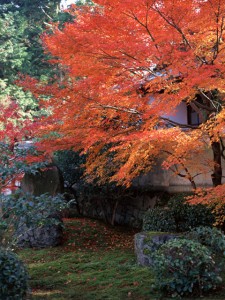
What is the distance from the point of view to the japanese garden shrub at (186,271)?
6.38m

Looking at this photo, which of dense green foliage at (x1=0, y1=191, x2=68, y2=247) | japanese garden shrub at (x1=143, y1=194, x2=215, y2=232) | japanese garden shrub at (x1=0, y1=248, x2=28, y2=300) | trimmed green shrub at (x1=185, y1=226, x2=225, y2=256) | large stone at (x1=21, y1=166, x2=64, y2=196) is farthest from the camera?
large stone at (x1=21, y1=166, x2=64, y2=196)

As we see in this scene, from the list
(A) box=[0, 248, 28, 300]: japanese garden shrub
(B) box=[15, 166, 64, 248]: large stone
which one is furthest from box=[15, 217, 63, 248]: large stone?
(A) box=[0, 248, 28, 300]: japanese garden shrub

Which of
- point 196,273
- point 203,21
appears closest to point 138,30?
point 203,21

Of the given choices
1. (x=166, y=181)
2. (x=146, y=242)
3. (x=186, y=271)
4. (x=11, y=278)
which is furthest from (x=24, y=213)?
(x=166, y=181)

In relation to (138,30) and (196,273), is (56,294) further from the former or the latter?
(138,30)

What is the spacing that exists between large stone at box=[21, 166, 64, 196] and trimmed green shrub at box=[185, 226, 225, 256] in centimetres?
659

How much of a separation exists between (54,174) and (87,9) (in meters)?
6.30

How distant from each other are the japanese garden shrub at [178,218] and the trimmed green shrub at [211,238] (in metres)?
2.97

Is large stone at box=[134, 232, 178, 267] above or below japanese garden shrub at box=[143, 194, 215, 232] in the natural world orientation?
below

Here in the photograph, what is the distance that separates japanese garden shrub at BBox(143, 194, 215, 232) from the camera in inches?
432

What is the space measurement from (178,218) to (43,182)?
472 centimetres

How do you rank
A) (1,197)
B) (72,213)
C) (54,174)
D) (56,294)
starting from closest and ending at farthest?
(1,197) → (56,294) → (54,174) → (72,213)

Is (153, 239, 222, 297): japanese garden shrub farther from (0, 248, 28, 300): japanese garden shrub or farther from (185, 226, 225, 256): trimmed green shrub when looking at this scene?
(0, 248, 28, 300): japanese garden shrub

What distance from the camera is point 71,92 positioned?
8.91 metres
